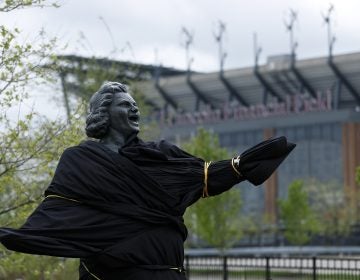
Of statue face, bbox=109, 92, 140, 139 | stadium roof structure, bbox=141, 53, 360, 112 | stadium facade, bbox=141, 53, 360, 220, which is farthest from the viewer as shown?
stadium roof structure, bbox=141, 53, 360, 112

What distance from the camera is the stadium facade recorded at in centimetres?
8075

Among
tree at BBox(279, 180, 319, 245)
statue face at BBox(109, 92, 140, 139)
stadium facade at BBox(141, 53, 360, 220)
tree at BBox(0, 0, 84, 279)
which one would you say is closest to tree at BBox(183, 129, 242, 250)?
tree at BBox(279, 180, 319, 245)

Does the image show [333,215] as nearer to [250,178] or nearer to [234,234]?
[234,234]

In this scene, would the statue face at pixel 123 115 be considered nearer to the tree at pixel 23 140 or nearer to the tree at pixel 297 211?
the tree at pixel 23 140

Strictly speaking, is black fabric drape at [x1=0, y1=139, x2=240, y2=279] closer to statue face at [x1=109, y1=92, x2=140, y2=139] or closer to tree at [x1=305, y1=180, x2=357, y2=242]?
statue face at [x1=109, y1=92, x2=140, y2=139]

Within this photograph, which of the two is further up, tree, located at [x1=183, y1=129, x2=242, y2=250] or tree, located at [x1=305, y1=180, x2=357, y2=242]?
tree, located at [x1=305, y1=180, x2=357, y2=242]

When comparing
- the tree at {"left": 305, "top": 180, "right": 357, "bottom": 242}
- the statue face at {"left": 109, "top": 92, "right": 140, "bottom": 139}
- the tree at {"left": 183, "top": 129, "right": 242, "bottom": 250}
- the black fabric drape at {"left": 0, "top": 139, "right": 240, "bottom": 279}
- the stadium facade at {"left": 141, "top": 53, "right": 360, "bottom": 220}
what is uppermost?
the stadium facade at {"left": 141, "top": 53, "right": 360, "bottom": 220}

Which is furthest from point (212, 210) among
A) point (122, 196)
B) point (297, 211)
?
point (122, 196)

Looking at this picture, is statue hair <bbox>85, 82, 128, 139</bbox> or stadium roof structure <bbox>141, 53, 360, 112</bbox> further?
stadium roof structure <bbox>141, 53, 360, 112</bbox>

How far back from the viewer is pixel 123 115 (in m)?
5.99

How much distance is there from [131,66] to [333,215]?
→ 37164mm

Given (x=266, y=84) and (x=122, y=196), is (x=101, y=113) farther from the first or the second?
(x=266, y=84)

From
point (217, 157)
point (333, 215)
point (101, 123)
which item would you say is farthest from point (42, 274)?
point (333, 215)

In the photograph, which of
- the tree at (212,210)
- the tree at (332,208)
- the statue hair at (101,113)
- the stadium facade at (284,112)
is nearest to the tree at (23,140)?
the statue hair at (101,113)
